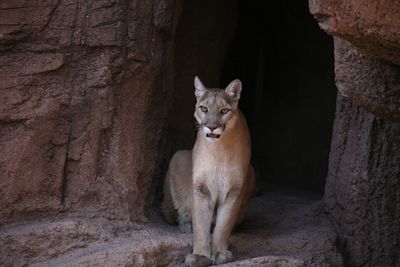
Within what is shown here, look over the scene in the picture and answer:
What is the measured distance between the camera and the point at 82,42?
245 inches

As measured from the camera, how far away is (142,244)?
20.2 ft

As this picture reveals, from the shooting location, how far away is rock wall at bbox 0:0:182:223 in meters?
6.04

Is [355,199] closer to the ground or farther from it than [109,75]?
closer to the ground

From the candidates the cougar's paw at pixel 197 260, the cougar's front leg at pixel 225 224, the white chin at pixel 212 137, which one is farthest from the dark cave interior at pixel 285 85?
the cougar's paw at pixel 197 260

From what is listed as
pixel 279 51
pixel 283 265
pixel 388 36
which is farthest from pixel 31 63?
pixel 279 51

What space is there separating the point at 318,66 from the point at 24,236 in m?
4.70

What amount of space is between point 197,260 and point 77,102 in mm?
1476

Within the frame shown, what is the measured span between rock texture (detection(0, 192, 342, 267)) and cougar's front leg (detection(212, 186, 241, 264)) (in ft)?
0.48

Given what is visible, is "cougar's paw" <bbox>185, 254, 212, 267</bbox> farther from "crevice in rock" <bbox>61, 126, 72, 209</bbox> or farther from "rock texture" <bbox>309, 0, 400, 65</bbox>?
"rock texture" <bbox>309, 0, 400, 65</bbox>

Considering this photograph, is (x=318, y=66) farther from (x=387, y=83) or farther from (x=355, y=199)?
(x=387, y=83)

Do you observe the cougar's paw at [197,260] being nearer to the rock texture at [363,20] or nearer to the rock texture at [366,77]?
the rock texture at [366,77]

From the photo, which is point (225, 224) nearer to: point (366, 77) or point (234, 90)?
point (234, 90)

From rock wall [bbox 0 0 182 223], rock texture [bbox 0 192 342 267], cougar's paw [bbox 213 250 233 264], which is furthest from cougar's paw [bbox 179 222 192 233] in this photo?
cougar's paw [bbox 213 250 233 264]

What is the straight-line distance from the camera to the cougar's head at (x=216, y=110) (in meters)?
6.29
